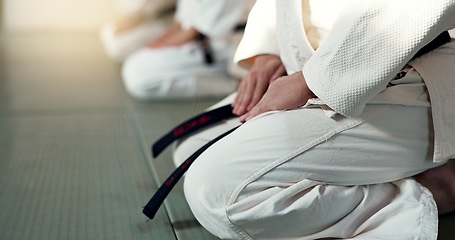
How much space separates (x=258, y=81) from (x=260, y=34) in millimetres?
133

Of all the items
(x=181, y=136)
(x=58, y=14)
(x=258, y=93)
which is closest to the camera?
(x=258, y=93)

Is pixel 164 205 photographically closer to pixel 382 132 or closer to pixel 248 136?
pixel 248 136

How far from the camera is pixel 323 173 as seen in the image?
1142 millimetres

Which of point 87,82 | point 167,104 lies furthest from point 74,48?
point 167,104

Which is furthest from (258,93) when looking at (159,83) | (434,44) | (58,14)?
(58,14)

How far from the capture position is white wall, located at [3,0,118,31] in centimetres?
396

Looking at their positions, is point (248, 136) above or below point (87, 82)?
above

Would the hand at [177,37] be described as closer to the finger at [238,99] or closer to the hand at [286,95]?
the finger at [238,99]

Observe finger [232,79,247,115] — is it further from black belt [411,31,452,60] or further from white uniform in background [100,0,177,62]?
white uniform in background [100,0,177,62]

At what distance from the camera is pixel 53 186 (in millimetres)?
1479

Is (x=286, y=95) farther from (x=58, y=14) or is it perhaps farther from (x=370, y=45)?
(x=58, y=14)

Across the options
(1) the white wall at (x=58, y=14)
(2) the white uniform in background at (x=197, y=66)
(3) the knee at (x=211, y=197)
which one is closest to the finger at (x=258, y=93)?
(3) the knee at (x=211, y=197)

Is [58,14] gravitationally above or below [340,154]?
below

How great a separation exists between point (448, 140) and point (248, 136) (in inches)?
16.8
